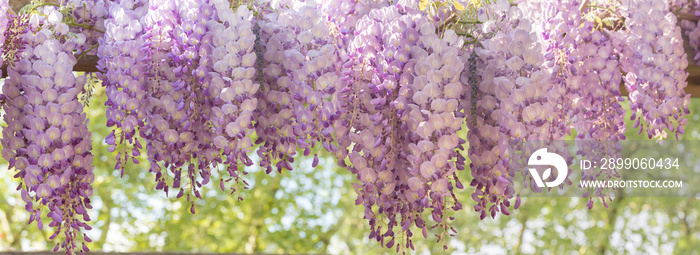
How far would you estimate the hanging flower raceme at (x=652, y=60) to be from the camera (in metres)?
1.41

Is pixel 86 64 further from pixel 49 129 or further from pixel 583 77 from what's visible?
pixel 583 77

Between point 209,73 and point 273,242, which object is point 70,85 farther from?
point 273,242

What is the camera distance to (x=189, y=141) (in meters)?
1.22

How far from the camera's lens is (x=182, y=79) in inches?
47.5

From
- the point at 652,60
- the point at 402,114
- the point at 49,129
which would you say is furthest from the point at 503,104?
the point at 49,129

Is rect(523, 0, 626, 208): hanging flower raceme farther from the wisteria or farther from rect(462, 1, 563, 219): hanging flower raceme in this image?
rect(462, 1, 563, 219): hanging flower raceme

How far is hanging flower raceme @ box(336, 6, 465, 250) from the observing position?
1.11 metres

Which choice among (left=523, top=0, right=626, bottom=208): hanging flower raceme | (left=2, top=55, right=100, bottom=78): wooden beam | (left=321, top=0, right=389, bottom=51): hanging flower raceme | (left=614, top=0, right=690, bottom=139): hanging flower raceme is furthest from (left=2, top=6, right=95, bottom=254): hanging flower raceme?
(left=614, top=0, right=690, bottom=139): hanging flower raceme

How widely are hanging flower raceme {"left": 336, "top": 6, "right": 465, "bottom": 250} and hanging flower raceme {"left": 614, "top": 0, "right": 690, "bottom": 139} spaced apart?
20.2 inches

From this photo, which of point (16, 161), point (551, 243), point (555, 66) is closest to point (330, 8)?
point (555, 66)

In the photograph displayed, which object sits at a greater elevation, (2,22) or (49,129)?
(2,22)

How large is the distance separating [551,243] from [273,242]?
2381 millimetres

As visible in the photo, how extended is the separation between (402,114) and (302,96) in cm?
20

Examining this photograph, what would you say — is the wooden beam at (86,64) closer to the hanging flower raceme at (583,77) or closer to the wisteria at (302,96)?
the wisteria at (302,96)
